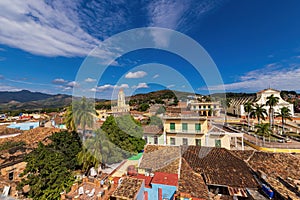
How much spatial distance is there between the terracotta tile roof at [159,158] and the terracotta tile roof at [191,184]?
1.25m

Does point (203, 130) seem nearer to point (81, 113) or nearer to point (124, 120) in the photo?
point (124, 120)

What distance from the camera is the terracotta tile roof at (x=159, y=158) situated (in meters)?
11.3

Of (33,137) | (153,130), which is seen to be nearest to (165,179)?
(153,130)

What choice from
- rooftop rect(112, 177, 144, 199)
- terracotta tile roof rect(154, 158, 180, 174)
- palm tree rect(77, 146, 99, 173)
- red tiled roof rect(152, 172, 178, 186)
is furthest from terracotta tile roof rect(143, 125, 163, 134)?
rooftop rect(112, 177, 144, 199)

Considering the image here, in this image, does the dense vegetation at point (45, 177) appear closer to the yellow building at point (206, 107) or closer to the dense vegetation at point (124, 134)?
the dense vegetation at point (124, 134)

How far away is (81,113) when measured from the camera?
59.4 ft

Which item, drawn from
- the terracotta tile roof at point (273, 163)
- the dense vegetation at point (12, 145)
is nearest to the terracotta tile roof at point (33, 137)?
the dense vegetation at point (12, 145)

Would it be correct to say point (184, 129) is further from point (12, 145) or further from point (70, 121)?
point (12, 145)

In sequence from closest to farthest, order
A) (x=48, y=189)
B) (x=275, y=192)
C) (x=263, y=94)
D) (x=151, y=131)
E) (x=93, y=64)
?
(x=275, y=192)
(x=48, y=189)
(x=93, y=64)
(x=151, y=131)
(x=263, y=94)

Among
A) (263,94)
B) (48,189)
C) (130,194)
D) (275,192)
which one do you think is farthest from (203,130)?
(263,94)

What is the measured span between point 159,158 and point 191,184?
4004 millimetres

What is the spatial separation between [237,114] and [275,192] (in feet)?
164

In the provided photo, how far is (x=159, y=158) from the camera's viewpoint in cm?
1240

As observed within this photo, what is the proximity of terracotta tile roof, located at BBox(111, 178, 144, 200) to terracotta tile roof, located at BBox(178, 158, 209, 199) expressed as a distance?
2.27m
